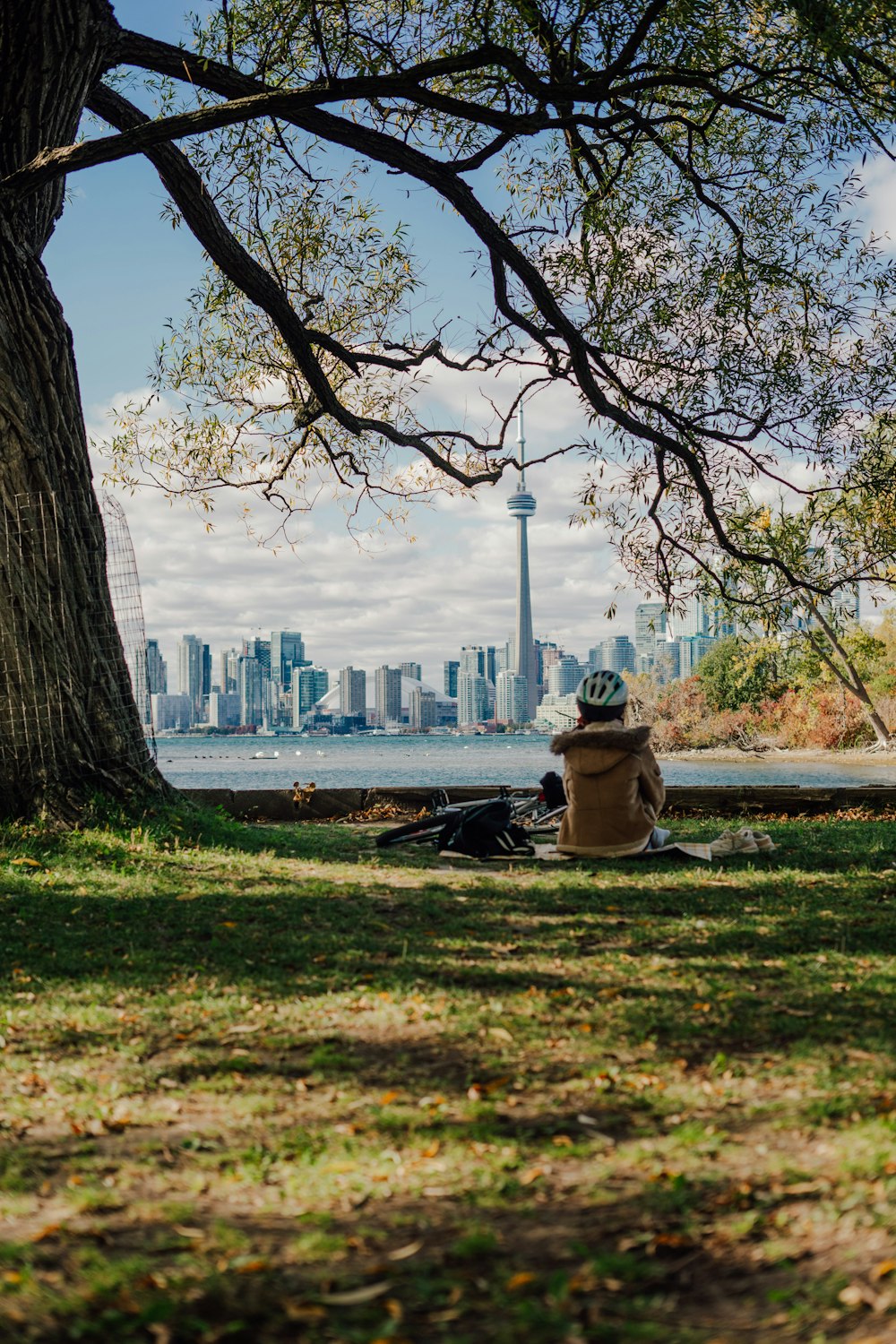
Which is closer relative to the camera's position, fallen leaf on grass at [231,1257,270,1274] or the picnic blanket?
fallen leaf on grass at [231,1257,270,1274]

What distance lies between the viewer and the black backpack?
868cm

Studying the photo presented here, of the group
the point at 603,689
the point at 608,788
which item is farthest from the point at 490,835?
the point at 603,689

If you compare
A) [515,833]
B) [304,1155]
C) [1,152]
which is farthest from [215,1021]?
[1,152]

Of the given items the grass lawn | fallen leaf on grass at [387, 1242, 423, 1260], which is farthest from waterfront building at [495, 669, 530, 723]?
fallen leaf on grass at [387, 1242, 423, 1260]

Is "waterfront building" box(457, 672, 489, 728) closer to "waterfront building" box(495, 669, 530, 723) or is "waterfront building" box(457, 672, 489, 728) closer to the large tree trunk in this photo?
"waterfront building" box(495, 669, 530, 723)

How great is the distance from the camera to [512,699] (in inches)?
5285

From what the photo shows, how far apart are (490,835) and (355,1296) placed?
21.1 ft

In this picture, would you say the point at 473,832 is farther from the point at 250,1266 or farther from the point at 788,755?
the point at 788,755

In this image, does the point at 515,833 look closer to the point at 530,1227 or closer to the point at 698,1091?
the point at 698,1091

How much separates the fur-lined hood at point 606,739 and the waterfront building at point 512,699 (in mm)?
121566

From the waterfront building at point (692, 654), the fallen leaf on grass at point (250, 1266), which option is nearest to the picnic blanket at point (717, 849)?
the fallen leaf on grass at point (250, 1266)

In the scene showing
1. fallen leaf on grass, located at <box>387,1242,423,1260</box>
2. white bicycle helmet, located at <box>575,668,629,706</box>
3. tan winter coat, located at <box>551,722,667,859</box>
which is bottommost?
fallen leaf on grass, located at <box>387,1242,423,1260</box>

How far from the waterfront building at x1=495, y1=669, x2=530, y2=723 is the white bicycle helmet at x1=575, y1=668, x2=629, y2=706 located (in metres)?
121

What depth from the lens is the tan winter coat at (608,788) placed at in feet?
26.9
